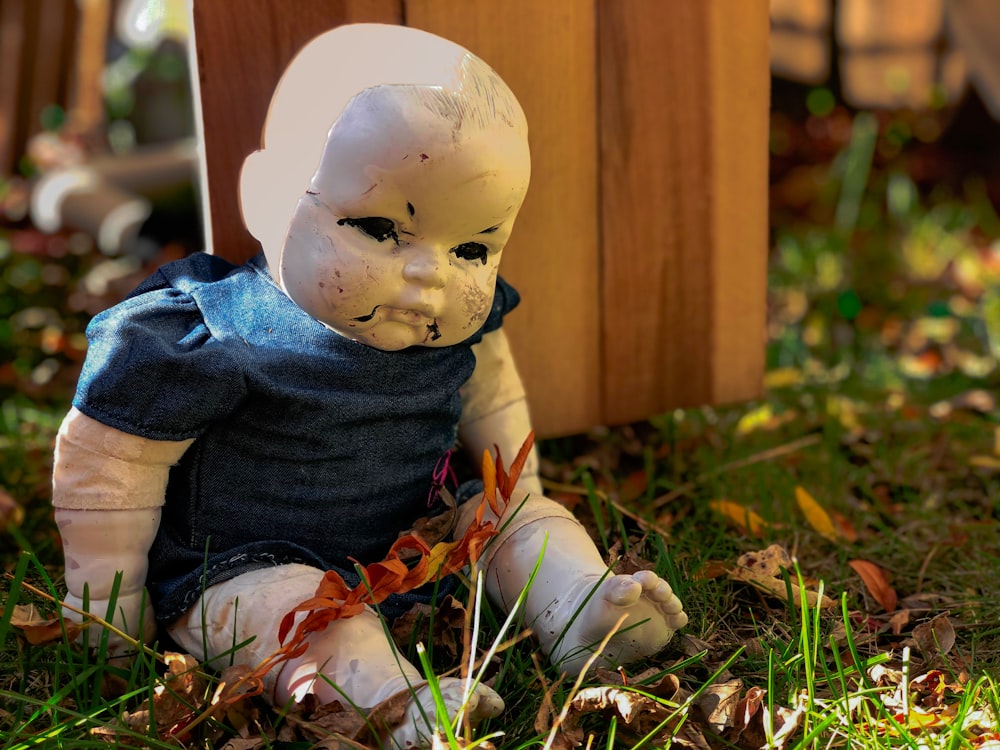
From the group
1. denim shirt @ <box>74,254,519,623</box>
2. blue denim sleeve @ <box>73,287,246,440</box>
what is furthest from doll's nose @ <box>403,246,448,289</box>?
blue denim sleeve @ <box>73,287,246,440</box>

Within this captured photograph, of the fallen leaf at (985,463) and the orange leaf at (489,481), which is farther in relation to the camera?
the fallen leaf at (985,463)

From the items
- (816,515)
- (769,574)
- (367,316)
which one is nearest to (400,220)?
(367,316)

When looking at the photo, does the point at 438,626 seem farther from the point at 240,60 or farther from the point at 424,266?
the point at 240,60

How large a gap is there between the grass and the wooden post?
20cm

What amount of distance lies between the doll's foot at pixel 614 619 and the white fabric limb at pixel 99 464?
62cm

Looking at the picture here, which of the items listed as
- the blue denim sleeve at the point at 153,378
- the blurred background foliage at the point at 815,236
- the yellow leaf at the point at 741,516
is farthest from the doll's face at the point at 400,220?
the yellow leaf at the point at 741,516

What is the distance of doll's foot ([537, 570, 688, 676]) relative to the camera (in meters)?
1.50

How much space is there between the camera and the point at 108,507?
155 centimetres

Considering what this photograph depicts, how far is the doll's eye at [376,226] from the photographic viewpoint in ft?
4.86

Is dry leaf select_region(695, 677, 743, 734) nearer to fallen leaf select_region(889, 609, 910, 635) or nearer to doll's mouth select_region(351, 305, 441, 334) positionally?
fallen leaf select_region(889, 609, 910, 635)

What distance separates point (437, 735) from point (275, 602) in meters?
0.36

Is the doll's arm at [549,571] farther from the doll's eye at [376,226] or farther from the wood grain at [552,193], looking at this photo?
the doll's eye at [376,226]

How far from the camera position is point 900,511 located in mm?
2256

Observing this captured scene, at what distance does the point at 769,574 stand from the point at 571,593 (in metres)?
0.42
